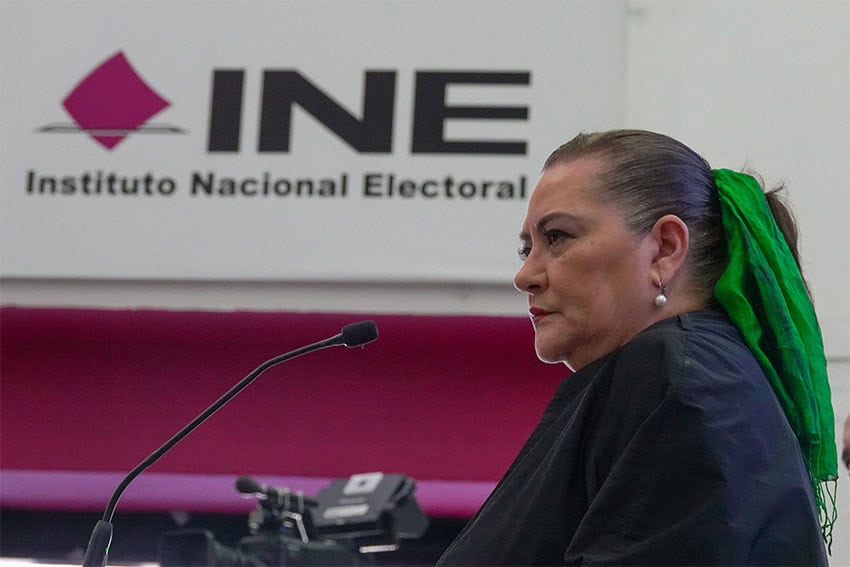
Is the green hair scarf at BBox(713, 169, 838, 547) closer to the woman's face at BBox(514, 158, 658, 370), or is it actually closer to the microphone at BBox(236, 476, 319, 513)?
the woman's face at BBox(514, 158, 658, 370)

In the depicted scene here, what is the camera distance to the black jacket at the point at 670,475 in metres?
1.00

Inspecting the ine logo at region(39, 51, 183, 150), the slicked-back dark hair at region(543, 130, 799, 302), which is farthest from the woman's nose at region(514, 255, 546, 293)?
the ine logo at region(39, 51, 183, 150)

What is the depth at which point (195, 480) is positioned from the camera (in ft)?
10.6

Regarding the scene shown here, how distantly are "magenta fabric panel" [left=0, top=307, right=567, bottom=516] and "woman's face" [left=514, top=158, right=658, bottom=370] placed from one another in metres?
1.82

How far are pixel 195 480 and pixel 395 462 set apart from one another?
55 centimetres

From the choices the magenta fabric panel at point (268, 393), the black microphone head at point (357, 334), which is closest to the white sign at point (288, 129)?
the magenta fabric panel at point (268, 393)

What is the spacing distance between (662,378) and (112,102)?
8.59ft

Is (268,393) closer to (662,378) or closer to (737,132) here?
(737,132)

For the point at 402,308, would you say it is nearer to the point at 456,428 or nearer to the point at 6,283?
the point at 456,428

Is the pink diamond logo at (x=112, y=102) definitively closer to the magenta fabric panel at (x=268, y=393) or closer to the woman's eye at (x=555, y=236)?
the magenta fabric panel at (x=268, y=393)

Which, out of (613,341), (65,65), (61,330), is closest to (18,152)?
(65,65)

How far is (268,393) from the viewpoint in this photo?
3.27 metres

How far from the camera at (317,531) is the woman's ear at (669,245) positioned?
1411mm

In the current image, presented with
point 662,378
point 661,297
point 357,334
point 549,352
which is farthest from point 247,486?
point 662,378
